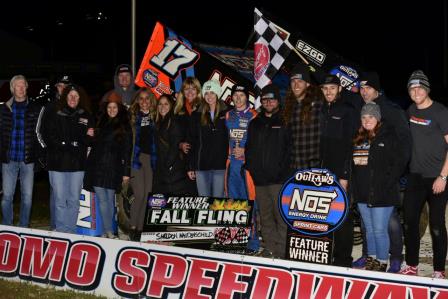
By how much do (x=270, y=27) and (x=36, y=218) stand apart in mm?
4921

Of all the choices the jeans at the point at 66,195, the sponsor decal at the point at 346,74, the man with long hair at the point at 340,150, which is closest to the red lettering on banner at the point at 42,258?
the jeans at the point at 66,195

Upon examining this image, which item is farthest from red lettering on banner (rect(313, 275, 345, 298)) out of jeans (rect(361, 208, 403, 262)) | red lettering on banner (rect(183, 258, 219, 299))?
jeans (rect(361, 208, 403, 262))

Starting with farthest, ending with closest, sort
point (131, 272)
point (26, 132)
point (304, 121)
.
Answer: point (26, 132) < point (304, 121) < point (131, 272)

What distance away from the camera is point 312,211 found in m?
5.96

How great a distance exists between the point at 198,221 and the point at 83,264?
4.19 feet

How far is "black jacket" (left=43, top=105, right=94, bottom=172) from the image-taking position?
299 inches

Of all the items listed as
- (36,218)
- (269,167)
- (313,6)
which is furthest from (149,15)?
(269,167)

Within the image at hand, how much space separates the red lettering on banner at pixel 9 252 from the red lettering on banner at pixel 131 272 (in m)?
1.15

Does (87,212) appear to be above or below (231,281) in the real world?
above

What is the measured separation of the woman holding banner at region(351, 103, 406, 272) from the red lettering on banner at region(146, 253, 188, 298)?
176cm

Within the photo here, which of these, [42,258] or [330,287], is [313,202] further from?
[42,258]

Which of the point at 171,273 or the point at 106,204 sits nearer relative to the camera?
the point at 171,273

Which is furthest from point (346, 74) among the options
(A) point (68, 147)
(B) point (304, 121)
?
(A) point (68, 147)

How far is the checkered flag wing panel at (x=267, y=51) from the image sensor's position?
8.22 metres
